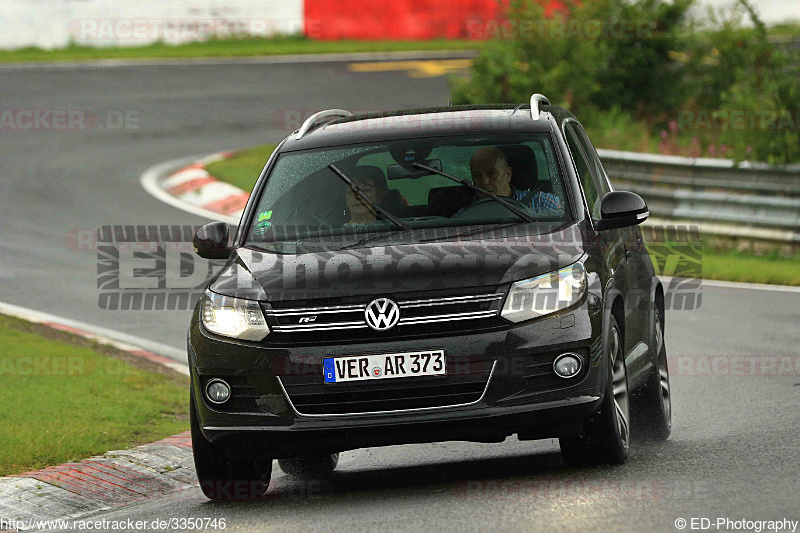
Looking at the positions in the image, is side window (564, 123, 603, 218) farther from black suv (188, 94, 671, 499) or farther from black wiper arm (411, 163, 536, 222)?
black wiper arm (411, 163, 536, 222)

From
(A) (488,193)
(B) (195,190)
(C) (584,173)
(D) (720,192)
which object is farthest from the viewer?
(B) (195,190)

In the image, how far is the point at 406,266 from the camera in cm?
670

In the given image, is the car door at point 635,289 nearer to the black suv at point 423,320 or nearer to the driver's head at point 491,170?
the black suv at point 423,320

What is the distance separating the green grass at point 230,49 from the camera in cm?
3522

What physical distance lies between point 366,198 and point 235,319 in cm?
121

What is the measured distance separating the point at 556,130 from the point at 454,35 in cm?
3087

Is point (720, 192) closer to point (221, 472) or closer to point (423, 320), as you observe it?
point (221, 472)

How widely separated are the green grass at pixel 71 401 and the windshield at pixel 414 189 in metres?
2.00

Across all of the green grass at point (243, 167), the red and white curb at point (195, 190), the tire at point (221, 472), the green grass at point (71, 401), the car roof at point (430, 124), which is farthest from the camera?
the green grass at point (243, 167)

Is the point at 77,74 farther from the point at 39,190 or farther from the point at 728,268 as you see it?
the point at 728,268

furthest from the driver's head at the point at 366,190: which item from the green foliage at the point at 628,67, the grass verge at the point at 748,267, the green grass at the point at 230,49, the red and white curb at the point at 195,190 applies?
the green grass at the point at 230,49

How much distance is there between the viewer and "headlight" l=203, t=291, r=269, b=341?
6.71 meters

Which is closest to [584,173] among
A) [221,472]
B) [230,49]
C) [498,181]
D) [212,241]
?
[498,181]

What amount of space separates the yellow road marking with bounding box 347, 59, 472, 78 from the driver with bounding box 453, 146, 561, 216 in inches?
954
